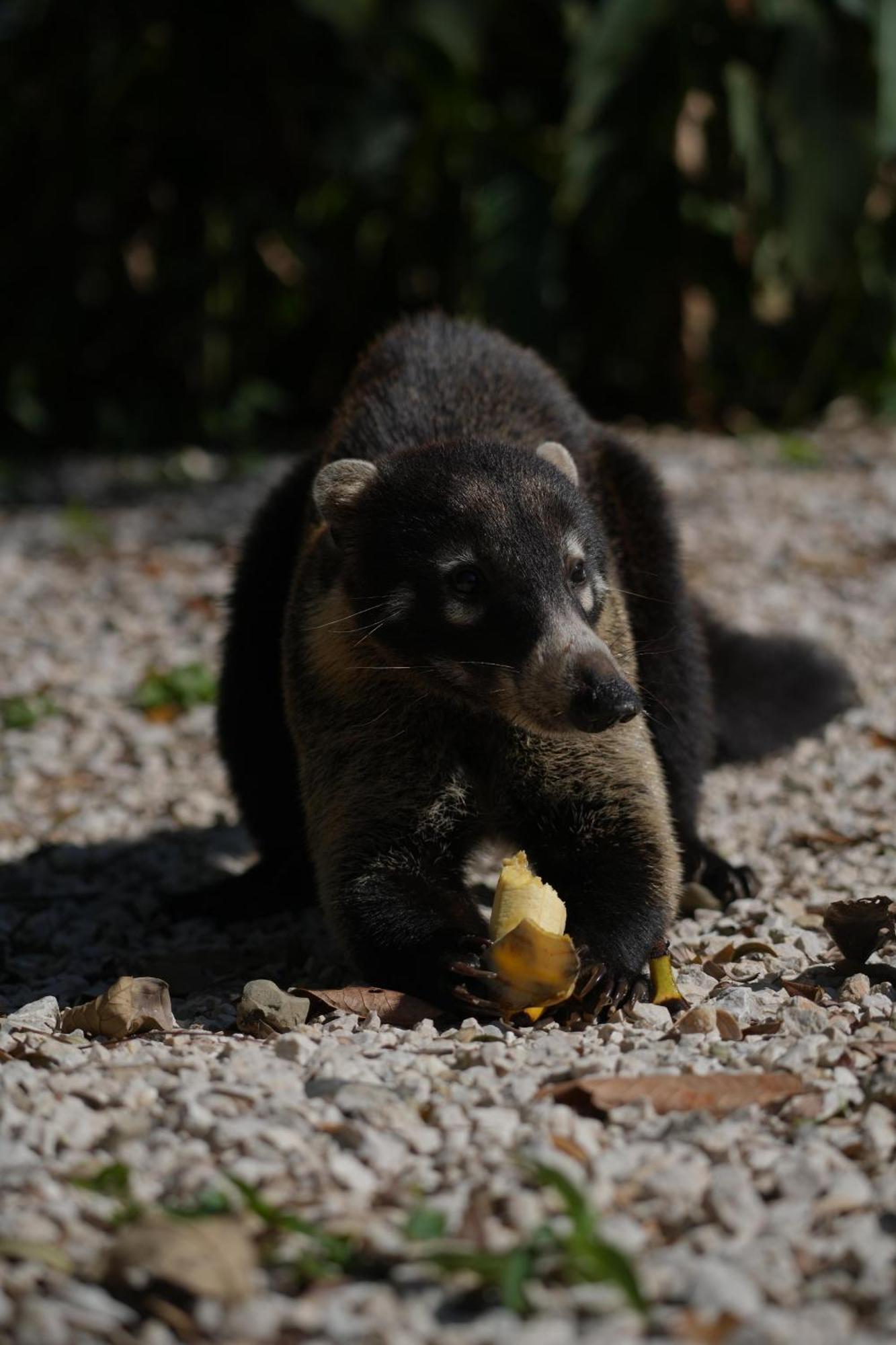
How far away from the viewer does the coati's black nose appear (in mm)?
3779

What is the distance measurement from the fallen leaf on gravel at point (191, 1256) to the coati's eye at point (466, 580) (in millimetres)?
1871

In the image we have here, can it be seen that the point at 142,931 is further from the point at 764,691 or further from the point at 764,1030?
the point at 764,691

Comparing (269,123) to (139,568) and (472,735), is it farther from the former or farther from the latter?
(472,735)

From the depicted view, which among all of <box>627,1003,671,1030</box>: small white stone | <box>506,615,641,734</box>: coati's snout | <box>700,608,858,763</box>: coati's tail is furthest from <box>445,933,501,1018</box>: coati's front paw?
<box>700,608,858,763</box>: coati's tail

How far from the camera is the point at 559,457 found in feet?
15.4

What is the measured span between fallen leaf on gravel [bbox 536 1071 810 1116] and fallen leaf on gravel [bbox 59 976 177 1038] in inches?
44.9

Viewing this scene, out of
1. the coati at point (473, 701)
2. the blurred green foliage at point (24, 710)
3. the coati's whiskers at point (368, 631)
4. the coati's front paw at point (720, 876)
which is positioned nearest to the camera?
the coati at point (473, 701)

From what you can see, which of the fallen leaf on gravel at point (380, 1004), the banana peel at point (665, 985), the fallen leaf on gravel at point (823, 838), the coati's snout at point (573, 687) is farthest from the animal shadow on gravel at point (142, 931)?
the fallen leaf on gravel at point (823, 838)

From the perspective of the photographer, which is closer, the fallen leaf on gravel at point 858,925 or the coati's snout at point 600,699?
the coati's snout at point 600,699

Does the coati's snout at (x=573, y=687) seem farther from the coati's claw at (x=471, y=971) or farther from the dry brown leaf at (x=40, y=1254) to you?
the dry brown leaf at (x=40, y=1254)

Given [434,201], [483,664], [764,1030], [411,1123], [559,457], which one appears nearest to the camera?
[411,1123]

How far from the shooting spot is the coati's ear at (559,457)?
4.66 m

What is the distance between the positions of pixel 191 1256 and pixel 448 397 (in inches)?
129

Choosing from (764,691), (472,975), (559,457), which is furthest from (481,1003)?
(764,691)
